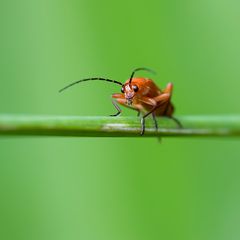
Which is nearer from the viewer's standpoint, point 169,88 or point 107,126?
point 107,126

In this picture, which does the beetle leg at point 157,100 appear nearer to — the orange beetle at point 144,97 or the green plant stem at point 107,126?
the orange beetle at point 144,97

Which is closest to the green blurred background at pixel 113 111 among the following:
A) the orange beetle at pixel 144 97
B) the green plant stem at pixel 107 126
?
the orange beetle at pixel 144 97

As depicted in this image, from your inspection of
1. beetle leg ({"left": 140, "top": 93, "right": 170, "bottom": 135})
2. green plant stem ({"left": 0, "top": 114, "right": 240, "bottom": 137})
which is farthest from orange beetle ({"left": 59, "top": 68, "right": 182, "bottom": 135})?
green plant stem ({"left": 0, "top": 114, "right": 240, "bottom": 137})

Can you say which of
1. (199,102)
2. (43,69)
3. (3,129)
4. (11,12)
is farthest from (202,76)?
(3,129)

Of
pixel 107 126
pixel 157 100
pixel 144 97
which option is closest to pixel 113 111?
pixel 144 97

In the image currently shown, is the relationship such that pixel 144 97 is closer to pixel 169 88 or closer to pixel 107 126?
pixel 169 88

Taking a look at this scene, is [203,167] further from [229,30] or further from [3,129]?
[3,129]

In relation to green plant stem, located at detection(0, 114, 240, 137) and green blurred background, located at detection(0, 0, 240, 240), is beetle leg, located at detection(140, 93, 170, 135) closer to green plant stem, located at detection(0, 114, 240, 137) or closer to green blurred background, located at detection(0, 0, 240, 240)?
green blurred background, located at detection(0, 0, 240, 240)
